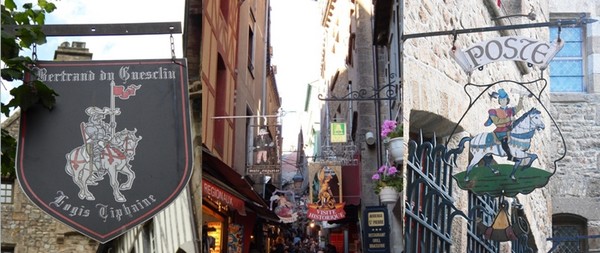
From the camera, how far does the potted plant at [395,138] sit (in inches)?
289

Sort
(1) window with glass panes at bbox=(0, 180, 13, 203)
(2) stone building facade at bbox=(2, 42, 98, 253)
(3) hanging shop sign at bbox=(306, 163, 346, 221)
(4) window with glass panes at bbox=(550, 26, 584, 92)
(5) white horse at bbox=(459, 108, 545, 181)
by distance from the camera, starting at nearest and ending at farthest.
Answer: (5) white horse at bbox=(459, 108, 545, 181)
(4) window with glass panes at bbox=(550, 26, 584, 92)
(3) hanging shop sign at bbox=(306, 163, 346, 221)
(1) window with glass panes at bbox=(0, 180, 13, 203)
(2) stone building facade at bbox=(2, 42, 98, 253)

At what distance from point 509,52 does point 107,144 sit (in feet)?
9.33

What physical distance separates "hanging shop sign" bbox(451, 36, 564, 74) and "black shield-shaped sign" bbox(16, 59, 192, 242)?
83.7 inches

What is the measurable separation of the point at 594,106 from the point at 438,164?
559 centimetres

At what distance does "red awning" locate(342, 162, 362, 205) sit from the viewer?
13969 mm

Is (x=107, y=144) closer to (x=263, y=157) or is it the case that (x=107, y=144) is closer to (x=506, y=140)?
(x=506, y=140)

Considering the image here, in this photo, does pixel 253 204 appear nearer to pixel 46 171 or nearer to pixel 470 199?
pixel 470 199

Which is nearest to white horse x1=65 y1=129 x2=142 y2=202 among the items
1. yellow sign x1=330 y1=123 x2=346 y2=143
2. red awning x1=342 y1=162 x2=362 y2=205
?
red awning x1=342 y1=162 x2=362 y2=205

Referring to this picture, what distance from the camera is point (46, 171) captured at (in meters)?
4.38

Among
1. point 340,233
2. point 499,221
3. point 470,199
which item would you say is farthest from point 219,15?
point 340,233

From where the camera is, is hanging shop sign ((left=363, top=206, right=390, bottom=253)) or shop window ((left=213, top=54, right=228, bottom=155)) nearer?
hanging shop sign ((left=363, top=206, right=390, bottom=253))

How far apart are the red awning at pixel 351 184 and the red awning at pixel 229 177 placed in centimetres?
171

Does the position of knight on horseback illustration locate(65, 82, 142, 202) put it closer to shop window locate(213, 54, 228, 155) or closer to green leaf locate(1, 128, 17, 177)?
green leaf locate(1, 128, 17, 177)

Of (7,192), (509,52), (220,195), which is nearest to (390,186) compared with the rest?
(220,195)
